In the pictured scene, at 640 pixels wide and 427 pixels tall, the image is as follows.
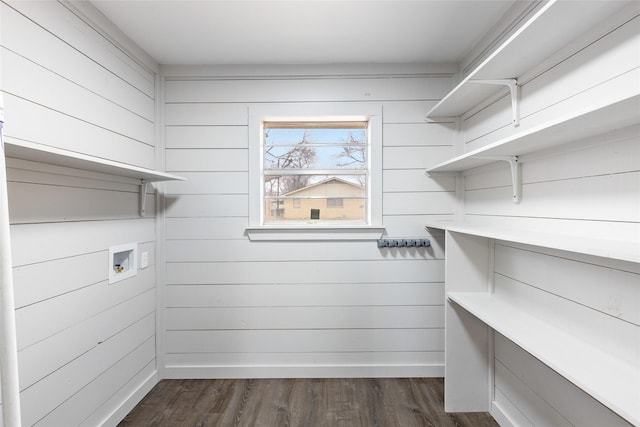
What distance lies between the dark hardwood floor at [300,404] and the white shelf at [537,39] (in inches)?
77.6

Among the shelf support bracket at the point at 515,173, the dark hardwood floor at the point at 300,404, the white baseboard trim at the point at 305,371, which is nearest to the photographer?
the shelf support bracket at the point at 515,173


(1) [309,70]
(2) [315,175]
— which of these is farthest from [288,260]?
(1) [309,70]

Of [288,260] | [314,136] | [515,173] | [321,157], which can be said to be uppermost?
[314,136]

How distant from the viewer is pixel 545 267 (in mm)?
1342

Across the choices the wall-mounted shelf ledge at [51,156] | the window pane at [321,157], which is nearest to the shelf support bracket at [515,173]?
the window pane at [321,157]

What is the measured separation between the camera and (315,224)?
2.21m

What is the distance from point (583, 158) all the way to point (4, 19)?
233cm

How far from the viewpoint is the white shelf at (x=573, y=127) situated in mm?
780

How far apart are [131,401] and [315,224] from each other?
1663 mm

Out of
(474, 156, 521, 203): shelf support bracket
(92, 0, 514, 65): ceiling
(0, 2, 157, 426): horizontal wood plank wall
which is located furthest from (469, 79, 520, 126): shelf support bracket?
(0, 2, 157, 426): horizontal wood plank wall

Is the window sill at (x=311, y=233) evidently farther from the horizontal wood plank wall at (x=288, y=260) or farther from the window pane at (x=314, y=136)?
the window pane at (x=314, y=136)

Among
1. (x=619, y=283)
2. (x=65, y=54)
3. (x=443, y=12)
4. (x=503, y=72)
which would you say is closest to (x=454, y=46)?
(x=443, y=12)

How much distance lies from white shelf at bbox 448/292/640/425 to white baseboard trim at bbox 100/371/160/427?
2.14 metres

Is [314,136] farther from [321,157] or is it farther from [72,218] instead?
[72,218]
